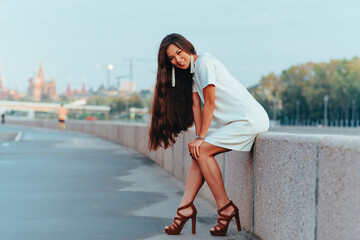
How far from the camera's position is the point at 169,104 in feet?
17.9

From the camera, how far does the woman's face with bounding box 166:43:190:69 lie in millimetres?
5172

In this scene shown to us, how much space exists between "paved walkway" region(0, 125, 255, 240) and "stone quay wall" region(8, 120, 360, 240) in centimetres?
41

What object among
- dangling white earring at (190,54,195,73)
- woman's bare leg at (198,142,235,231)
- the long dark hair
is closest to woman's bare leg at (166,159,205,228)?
woman's bare leg at (198,142,235,231)

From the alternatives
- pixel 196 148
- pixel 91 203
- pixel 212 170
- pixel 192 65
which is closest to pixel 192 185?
pixel 212 170

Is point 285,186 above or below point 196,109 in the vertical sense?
below

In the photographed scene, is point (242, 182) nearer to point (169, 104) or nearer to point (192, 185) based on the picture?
point (192, 185)

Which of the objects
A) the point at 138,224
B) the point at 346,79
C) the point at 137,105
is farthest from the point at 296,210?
the point at 137,105

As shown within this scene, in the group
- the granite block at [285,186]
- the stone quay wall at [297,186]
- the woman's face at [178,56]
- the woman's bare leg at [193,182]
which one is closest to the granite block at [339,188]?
the stone quay wall at [297,186]

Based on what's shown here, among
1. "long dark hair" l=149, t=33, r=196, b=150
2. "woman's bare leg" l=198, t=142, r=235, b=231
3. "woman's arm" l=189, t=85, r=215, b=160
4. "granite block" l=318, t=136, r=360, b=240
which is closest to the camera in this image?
"granite block" l=318, t=136, r=360, b=240

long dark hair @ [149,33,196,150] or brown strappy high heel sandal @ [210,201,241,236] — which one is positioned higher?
long dark hair @ [149,33,196,150]

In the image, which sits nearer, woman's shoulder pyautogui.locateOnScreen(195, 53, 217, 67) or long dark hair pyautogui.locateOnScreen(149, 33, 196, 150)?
woman's shoulder pyautogui.locateOnScreen(195, 53, 217, 67)

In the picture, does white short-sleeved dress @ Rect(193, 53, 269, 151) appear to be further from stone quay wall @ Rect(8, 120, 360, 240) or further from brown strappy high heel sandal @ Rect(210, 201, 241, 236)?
brown strappy high heel sandal @ Rect(210, 201, 241, 236)

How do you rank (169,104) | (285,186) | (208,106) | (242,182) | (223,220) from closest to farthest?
(285,186) < (208,106) < (223,220) < (169,104) < (242,182)

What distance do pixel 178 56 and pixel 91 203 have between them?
3101 millimetres
